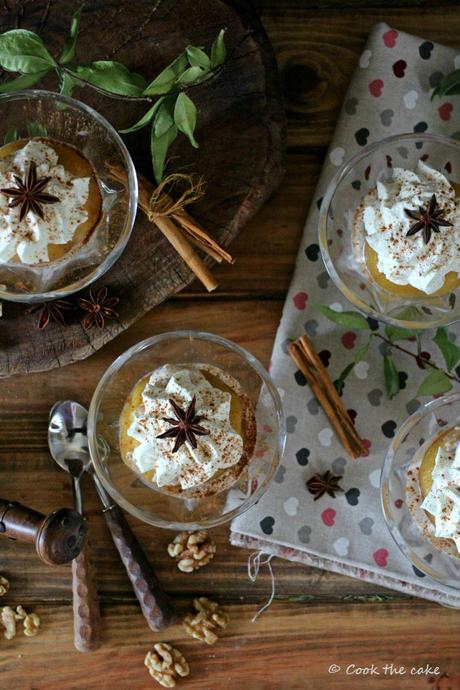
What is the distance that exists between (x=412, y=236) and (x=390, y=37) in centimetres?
46

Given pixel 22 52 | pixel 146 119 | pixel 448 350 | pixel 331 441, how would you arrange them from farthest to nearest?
1. pixel 331 441
2. pixel 448 350
3. pixel 146 119
4. pixel 22 52

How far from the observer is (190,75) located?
1.32m

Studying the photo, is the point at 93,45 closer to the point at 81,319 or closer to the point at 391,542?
the point at 81,319

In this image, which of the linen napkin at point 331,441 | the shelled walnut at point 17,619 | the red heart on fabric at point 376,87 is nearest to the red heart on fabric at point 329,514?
the linen napkin at point 331,441

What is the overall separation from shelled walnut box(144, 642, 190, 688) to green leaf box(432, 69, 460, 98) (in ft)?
4.25

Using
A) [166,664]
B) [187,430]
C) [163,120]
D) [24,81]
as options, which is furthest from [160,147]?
[166,664]

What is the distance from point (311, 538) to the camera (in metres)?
1.58

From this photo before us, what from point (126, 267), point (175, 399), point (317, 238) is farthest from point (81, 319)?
point (317, 238)

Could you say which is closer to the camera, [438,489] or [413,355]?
[438,489]

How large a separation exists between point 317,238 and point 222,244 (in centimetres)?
20

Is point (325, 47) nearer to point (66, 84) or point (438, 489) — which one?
point (66, 84)

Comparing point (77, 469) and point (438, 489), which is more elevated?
point (77, 469)

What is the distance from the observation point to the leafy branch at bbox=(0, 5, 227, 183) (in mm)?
1261

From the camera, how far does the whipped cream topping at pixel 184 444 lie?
1393 mm
